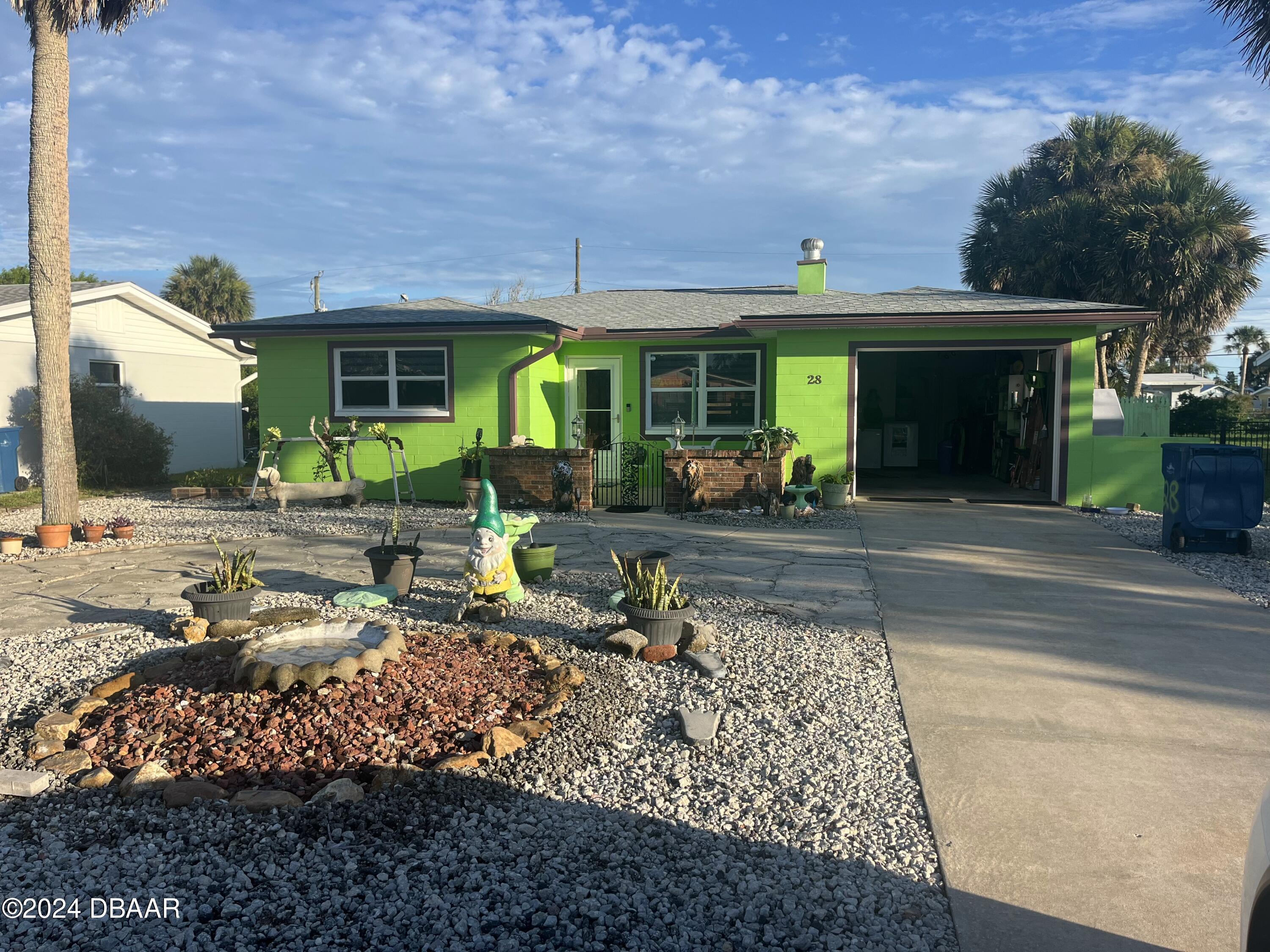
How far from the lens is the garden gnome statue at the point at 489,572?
6.28m

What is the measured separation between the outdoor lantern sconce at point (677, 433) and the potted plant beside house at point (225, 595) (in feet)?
23.9

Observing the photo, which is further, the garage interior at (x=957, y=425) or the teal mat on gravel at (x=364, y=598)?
the garage interior at (x=957, y=425)

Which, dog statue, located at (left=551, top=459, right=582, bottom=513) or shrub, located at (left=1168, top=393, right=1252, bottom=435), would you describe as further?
shrub, located at (left=1168, top=393, right=1252, bottom=435)

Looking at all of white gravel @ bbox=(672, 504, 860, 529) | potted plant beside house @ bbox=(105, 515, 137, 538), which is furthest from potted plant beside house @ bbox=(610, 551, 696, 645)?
potted plant beside house @ bbox=(105, 515, 137, 538)

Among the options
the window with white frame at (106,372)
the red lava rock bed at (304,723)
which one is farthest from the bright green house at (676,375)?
the red lava rock bed at (304,723)

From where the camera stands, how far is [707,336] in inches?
568

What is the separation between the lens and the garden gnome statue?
628cm

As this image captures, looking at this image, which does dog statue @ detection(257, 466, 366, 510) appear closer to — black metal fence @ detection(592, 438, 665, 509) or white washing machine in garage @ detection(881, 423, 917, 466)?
black metal fence @ detection(592, 438, 665, 509)

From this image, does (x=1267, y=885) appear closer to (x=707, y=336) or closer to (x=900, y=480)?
(x=707, y=336)

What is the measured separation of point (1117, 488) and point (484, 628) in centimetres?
1056

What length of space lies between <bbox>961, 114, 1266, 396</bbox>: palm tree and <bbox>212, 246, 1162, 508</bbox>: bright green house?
25.8ft

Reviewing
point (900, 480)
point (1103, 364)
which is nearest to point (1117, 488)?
point (900, 480)

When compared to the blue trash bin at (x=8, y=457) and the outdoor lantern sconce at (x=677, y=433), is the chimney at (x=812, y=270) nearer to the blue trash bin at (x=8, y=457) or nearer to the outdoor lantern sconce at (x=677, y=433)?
the outdoor lantern sconce at (x=677, y=433)

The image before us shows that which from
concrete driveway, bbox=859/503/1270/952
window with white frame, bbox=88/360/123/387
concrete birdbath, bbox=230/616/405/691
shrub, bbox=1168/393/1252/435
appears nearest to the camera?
concrete driveway, bbox=859/503/1270/952
